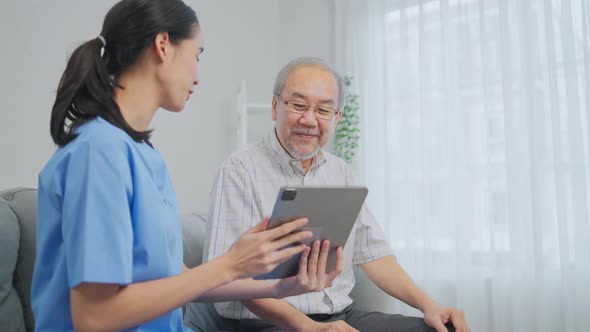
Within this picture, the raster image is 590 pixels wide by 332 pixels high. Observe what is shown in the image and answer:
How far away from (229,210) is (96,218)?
66 cm

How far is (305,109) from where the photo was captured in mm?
1604

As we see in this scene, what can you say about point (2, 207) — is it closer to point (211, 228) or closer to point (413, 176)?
point (211, 228)

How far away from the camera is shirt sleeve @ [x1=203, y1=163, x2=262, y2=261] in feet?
4.72

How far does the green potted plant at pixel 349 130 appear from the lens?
11.2 ft

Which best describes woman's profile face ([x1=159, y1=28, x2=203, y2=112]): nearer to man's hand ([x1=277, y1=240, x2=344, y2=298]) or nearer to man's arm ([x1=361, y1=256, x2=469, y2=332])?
man's hand ([x1=277, y1=240, x2=344, y2=298])

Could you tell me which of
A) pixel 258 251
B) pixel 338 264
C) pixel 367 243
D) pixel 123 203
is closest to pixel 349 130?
pixel 367 243

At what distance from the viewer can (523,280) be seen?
275cm

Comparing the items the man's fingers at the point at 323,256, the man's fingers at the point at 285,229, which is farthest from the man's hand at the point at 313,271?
the man's fingers at the point at 285,229

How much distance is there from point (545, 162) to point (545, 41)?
0.62 m

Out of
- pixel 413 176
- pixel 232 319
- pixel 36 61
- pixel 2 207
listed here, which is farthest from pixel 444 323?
pixel 36 61

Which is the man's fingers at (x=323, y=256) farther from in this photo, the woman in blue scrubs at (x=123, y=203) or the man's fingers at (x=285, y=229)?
the man's fingers at (x=285, y=229)

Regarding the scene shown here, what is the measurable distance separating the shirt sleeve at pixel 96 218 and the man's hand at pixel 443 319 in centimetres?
87

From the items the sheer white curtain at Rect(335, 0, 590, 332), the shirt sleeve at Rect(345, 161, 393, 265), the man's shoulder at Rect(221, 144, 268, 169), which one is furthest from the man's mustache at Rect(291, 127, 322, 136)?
the sheer white curtain at Rect(335, 0, 590, 332)

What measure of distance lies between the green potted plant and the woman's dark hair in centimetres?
243
